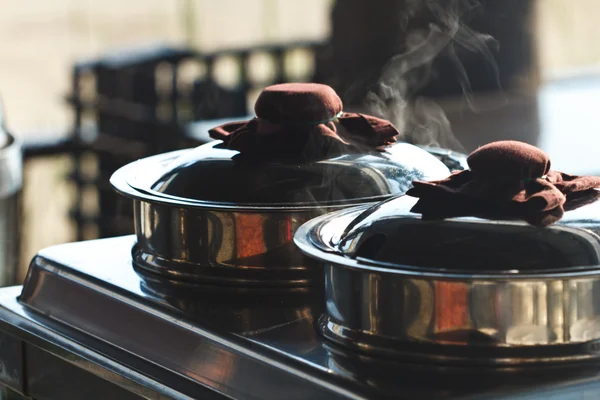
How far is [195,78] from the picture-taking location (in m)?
5.16

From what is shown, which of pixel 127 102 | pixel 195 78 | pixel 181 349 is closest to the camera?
pixel 181 349

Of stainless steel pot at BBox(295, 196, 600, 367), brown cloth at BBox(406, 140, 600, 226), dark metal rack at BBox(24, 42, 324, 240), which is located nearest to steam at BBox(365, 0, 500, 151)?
dark metal rack at BBox(24, 42, 324, 240)

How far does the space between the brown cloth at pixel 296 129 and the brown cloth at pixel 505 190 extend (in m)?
0.33

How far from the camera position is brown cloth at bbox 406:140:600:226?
3.82 ft

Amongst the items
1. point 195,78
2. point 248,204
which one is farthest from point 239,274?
point 195,78

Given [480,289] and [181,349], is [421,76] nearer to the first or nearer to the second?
[181,349]

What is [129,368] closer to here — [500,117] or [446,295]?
[446,295]

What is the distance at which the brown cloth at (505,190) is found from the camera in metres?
1.16

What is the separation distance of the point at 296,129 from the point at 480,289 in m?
0.54

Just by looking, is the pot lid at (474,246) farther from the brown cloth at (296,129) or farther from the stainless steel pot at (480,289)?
the brown cloth at (296,129)

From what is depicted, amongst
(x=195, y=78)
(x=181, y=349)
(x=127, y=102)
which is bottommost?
(x=181, y=349)

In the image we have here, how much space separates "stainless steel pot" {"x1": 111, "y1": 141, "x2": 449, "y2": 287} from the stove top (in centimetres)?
4

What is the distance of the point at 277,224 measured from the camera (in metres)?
1.45

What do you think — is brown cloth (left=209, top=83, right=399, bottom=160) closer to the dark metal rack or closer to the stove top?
the stove top
